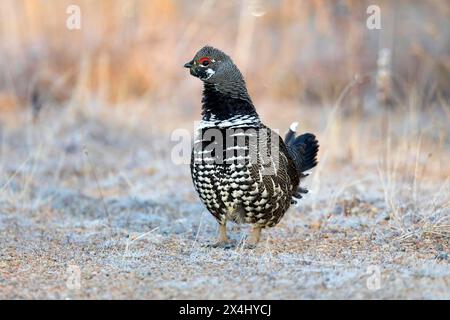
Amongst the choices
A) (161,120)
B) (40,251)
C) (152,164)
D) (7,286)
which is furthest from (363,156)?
(7,286)

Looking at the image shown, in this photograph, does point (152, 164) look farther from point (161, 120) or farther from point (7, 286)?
point (7, 286)

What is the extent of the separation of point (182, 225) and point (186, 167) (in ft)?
8.29

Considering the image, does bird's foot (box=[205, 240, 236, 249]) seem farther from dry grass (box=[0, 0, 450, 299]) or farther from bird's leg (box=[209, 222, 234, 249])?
dry grass (box=[0, 0, 450, 299])

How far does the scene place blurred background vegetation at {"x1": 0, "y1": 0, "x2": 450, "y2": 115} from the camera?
10.8 m

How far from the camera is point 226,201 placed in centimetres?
541

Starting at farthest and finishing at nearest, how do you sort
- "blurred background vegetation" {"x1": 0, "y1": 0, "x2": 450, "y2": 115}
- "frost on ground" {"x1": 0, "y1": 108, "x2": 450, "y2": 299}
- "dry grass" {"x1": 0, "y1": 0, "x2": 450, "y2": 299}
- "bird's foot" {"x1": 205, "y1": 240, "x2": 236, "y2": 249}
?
"blurred background vegetation" {"x1": 0, "y1": 0, "x2": 450, "y2": 115} → "bird's foot" {"x1": 205, "y1": 240, "x2": 236, "y2": 249} → "dry grass" {"x1": 0, "y1": 0, "x2": 450, "y2": 299} → "frost on ground" {"x1": 0, "y1": 108, "x2": 450, "y2": 299}

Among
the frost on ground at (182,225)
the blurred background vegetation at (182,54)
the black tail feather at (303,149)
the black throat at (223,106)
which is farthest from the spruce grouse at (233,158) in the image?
the blurred background vegetation at (182,54)

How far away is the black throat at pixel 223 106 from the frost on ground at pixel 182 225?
1015 mm

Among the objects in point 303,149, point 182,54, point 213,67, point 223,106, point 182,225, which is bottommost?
point 182,225

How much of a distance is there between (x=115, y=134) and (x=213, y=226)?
3918mm

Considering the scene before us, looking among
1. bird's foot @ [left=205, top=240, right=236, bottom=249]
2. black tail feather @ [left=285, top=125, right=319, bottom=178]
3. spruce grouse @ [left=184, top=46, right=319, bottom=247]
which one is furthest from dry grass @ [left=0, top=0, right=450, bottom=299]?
black tail feather @ [left=285, top=125, right=319, bottom=178]

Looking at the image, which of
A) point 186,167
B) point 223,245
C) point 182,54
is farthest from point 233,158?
point 182,54

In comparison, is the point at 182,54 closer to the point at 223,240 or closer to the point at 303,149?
the point at 303,149

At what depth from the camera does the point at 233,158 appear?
5320mm
